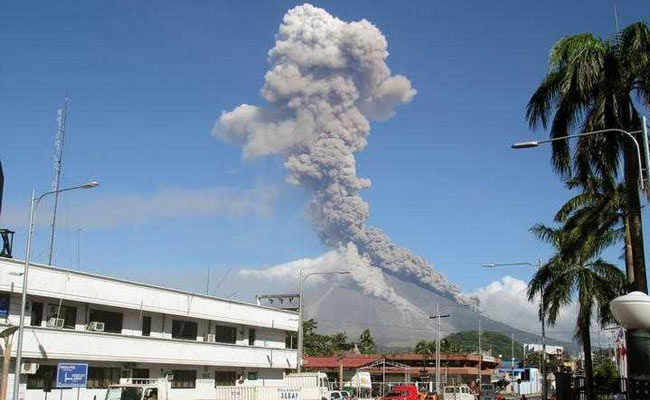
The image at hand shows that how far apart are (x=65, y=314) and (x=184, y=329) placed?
33.6ft

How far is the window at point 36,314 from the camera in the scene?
35478 mm

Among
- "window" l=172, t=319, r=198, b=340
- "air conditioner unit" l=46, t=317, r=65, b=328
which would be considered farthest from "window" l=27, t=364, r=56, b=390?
"window" l=172, t=319, r=198, b=340

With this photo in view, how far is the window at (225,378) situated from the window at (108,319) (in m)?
9.96

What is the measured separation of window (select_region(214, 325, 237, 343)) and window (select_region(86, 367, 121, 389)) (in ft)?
34.4

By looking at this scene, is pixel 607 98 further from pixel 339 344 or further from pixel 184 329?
pixel 339 344

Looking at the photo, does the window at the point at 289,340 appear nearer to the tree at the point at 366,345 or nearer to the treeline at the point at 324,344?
the treeline at the point at 324,344

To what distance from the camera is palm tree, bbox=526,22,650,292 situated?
23000 millimetres

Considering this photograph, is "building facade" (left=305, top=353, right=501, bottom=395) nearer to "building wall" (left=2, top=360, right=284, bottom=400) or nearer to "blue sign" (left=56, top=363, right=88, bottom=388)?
A: "building wall" (left=2, top=360, right=284, bottom=400)

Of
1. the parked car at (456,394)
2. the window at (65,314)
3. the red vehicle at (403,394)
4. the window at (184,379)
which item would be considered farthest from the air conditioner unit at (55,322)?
the parked car at (456,394)


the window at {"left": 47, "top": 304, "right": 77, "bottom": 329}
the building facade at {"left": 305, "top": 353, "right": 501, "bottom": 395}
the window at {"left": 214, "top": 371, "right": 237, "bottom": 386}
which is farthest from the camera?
the building facade at {"left": 305, "top": 353, "right": 501, "bottom": 395}

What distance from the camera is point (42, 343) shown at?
112 feet

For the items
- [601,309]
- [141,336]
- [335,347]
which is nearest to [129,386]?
[141,336]

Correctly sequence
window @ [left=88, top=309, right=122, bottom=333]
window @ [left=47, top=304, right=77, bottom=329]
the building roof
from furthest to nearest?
the building roof
window @ [left=88, top=309, right=122, bottom=333]
window @ [left=47, top=304, right=77, bottom=329]

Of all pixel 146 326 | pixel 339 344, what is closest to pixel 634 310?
pixel 146 326
